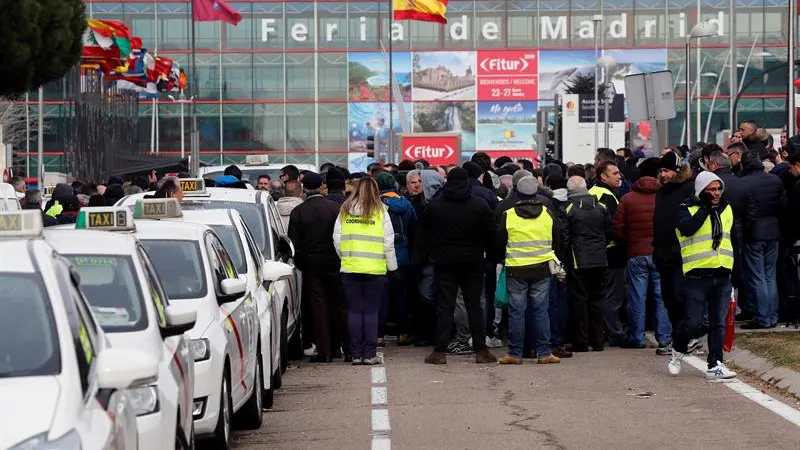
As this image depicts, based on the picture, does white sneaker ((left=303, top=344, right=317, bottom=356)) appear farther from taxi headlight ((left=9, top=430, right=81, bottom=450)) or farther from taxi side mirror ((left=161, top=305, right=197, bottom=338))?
taxi headlight ((left=9, top=430, right=81, bottom=450))

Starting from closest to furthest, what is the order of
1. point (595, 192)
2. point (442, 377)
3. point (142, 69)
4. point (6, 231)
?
point (6, 231), point (442, 377), point (595, 192), point (142, 69)

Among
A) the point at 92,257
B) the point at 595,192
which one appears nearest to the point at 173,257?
the point at 92,257

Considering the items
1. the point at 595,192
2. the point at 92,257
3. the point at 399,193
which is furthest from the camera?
the point at 399,193

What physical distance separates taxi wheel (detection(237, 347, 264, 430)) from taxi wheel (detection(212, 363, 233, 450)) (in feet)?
4.04

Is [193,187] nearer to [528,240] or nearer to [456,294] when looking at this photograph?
[456,294]

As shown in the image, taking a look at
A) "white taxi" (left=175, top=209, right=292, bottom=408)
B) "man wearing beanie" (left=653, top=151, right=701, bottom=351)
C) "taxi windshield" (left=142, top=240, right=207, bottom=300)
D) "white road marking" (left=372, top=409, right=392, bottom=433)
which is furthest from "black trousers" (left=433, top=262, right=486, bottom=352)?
"taxi windshield" (left=142, top=240, right=207, bottom=300)

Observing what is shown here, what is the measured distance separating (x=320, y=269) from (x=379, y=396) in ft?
11.1

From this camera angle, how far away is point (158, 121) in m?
84.9

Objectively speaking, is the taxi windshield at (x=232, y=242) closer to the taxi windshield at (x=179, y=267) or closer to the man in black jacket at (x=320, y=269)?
the taxi windshield at (x=179, y=267)

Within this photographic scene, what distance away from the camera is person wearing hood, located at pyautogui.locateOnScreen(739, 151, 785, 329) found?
17453 millimetres

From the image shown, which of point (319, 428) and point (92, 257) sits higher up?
point (92, 257)

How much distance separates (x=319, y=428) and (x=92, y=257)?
3.53m

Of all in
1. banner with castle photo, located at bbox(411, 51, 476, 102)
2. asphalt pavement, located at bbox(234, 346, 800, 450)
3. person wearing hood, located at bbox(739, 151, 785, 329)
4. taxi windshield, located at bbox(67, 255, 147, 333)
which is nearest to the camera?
taxi windshield, located at bbox(67, 255, 147, 333)

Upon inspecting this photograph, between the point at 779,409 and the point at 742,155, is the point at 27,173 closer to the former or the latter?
the point at 742,155
